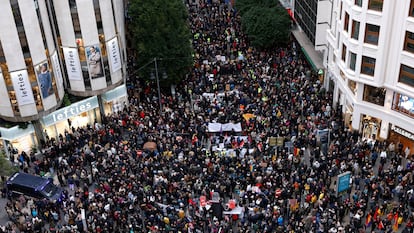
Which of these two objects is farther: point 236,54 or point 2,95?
point 236,54

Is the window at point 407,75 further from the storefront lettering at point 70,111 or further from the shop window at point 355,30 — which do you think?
the storefront lettering at point 70,111

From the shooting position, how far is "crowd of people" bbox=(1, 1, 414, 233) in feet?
116

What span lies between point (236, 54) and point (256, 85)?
981 centimetres

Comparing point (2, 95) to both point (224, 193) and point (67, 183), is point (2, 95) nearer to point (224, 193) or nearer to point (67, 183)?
point (67, 183)

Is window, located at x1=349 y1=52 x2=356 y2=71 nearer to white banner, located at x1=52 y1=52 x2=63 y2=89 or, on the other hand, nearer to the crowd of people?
the crowd of people

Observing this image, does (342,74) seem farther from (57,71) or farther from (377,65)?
(57,71)

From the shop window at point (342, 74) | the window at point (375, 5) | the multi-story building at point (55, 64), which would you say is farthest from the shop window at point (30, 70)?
the window at point (375, 5)

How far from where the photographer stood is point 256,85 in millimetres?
52062

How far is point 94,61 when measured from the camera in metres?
47.1

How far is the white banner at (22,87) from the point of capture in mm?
42812

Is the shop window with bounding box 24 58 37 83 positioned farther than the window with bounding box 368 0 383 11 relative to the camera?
Yes

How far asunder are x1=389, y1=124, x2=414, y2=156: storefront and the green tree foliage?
2097 cm

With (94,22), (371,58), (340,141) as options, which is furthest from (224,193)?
(94,22)

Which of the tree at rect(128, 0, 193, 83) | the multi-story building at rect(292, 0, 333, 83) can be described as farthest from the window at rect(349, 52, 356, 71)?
the tree at rect(128, 0, 193, 83)
